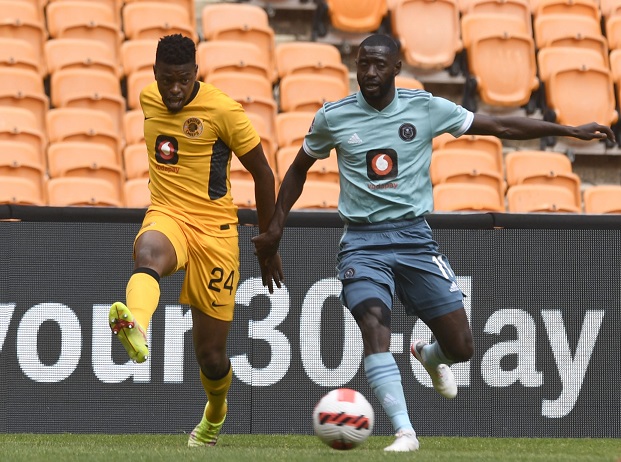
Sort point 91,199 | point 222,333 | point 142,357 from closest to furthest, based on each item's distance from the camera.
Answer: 1. point 142,357
2. point 222,333
3. point 91,199

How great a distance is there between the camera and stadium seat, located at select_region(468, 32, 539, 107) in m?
13.8

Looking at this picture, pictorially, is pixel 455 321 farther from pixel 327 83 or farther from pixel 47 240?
pixel 327 83

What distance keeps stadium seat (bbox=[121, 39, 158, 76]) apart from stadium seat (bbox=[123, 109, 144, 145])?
103 centimetres

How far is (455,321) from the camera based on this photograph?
675 cm

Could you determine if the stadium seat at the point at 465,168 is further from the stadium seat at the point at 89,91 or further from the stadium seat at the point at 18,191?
the stadium seat at the point at 18,191

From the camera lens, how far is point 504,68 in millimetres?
13891

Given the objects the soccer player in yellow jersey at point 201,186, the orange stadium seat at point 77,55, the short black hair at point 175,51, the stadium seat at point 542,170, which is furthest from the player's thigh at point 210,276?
the orange stadium seat at point 77,55

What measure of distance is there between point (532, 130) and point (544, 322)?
219 centimetres

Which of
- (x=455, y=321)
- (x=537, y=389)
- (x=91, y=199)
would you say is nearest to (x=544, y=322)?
(x=537, y=389)

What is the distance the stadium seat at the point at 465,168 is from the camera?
11891 millimetres

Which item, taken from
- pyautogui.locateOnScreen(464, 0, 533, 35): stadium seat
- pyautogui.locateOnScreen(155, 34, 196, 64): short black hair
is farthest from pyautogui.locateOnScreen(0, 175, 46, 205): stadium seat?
pyautogui.locateOnScreen(464, 0, 533, 35): stadium seat

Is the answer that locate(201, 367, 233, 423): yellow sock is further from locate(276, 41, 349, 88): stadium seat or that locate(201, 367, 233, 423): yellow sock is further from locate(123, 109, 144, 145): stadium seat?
locate(276, 41, 349, 88): stadium seat

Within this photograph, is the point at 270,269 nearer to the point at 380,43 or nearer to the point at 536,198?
the point at 380,43

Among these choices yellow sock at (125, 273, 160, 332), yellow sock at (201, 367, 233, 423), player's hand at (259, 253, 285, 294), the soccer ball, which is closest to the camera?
the soccer ball
